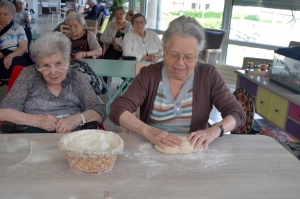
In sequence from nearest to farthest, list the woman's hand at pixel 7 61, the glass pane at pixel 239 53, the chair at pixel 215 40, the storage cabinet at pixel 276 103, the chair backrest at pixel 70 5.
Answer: the storage cabinet at pixel 276 103, the woman's hand at pixel 7 61, the chair at pixel 215 40, the glass pane at pixel 239 53, the chair backrest at pixel 70 5

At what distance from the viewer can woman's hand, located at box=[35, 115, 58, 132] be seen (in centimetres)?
188

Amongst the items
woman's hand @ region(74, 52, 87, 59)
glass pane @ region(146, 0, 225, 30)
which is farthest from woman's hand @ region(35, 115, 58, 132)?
glass pane @ region(146, 0, 225, 30)

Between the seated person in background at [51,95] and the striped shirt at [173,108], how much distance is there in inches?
16.7

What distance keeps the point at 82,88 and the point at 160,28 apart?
434 centimetres

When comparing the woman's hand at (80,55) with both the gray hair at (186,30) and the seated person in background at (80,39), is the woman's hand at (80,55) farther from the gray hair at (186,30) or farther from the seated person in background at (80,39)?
the gray hair at (186,30)

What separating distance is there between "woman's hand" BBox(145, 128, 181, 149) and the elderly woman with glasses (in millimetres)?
173

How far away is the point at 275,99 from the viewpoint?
2.77 meters

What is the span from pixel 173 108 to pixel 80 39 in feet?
8.46

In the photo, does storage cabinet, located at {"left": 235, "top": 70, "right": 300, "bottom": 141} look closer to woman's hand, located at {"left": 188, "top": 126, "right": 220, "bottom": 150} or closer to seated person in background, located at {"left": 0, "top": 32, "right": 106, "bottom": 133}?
woman's hand, located at {"left": 188, "top": 126, "right": 220, "bottom": 150}

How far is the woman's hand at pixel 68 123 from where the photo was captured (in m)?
1.87

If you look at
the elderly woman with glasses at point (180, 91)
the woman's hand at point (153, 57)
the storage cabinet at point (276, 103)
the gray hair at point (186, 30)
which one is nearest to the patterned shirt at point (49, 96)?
the elderly woman with glasses at point (180, 91)

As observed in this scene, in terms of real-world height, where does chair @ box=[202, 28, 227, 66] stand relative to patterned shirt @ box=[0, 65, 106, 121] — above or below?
above

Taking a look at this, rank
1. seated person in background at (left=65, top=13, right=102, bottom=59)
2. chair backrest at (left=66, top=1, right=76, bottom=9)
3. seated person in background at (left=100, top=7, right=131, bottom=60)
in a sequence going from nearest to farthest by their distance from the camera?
1. seated person in background at (left=65, top=13, right=102, bottom=59)
2. seated person in background at (left=100, top=7, right=131, bottom=60)
3. chair backrest at (left=66, top=1, right=76, bottom=9)

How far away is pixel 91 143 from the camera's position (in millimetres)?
1277
